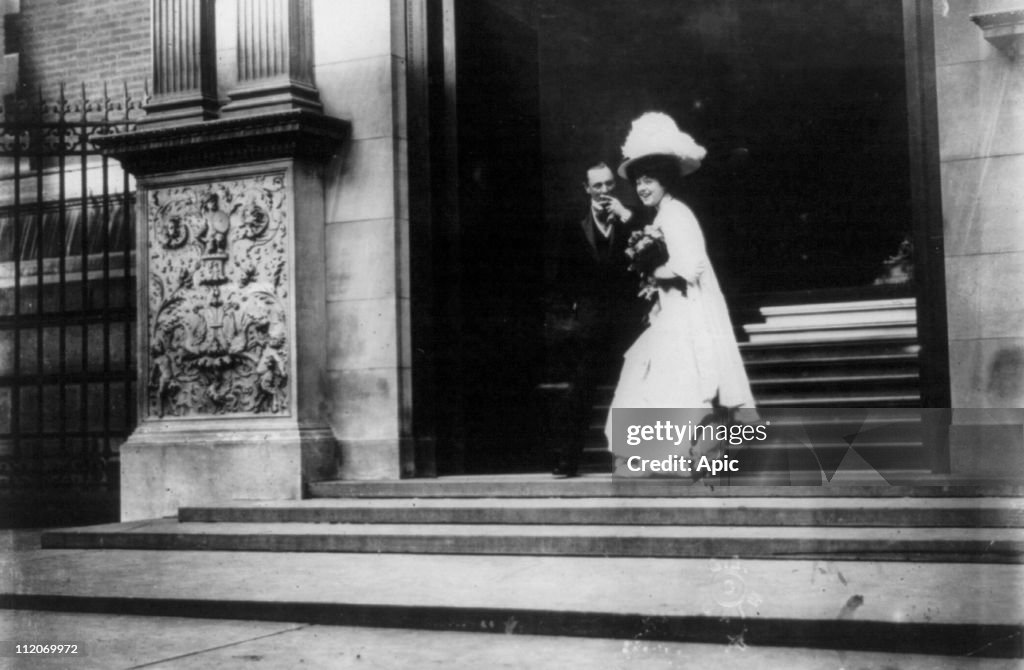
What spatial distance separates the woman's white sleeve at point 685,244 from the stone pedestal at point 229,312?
9.18ft

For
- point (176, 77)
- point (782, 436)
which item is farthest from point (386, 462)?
point (176, 77)

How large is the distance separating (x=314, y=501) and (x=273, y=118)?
3022 millimetres

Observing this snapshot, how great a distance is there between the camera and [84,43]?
42.7 feet

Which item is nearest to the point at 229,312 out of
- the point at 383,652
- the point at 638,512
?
the point at 638,512

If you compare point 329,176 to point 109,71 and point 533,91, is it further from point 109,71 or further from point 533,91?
point 109,71

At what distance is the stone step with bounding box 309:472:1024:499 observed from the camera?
7520mm

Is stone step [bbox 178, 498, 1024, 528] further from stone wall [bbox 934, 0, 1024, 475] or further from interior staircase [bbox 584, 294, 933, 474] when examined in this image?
interior staircase [bbox 584, 294, 933, 474]

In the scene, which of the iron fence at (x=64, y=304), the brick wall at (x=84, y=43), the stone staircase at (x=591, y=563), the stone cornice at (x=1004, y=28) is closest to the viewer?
the stone staircase at (x=591, y=563)

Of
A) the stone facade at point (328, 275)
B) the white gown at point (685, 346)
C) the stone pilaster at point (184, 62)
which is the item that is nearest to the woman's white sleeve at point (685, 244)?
the white gown at point (685, 346)

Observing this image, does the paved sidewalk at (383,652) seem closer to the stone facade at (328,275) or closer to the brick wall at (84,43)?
the stone facade at (328,275)

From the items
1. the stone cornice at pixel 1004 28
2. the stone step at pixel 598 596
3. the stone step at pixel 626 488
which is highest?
the stone cornice at pixel 1004 28

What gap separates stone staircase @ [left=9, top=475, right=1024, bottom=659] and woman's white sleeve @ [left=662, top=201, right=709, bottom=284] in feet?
6.57

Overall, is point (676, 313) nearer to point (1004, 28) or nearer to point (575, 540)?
point (575, 540)

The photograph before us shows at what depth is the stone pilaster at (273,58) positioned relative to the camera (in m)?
9.68
